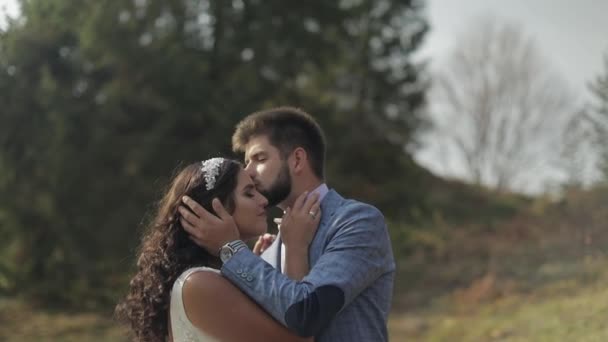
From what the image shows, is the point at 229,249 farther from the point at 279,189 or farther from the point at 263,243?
the point at 263,243

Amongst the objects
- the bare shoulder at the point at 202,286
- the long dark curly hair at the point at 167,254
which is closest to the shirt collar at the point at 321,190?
the long dark curly hair at the point at 167,254

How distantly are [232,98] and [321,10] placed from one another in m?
3.10

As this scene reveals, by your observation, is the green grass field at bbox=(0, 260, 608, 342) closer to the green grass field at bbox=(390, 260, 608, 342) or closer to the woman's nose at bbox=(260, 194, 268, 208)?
the green grass field at bbox=(390, 260, 608, 342)

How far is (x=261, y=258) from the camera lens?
258cm

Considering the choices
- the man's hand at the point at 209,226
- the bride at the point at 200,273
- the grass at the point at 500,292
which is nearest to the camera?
the bride at the point at 200,273

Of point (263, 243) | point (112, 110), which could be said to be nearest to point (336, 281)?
point (263, 243)

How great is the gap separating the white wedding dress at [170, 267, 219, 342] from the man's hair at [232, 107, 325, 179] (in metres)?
0.64

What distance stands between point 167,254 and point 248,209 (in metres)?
0.33

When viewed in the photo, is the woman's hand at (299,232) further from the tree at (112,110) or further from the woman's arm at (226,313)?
the tree at (112,110)

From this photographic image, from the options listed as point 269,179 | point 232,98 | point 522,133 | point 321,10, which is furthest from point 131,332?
point 522,133

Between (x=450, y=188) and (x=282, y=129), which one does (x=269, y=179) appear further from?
(x=450, y=188)

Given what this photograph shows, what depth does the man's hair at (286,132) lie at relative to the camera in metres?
3.00

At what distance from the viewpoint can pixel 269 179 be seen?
2932 mm

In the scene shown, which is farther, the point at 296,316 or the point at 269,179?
the point at 269,179
